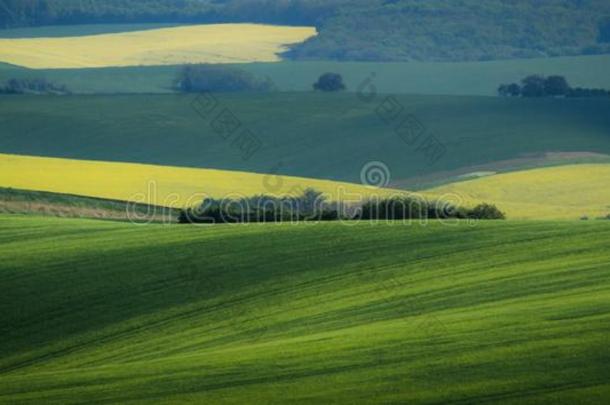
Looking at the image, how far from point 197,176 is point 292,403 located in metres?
28.7

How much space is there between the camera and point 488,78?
80.3m

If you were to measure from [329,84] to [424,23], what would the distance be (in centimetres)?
2953

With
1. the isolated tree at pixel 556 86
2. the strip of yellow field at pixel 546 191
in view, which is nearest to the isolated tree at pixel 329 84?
the isolated tree at pixel 556 86

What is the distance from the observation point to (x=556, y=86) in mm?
70688

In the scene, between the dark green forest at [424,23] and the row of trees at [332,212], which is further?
the dark green forest at [424,23]

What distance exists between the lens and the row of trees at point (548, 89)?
69.8m

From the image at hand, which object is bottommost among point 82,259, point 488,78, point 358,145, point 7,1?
point 82,259

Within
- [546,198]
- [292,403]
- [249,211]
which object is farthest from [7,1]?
[292,403]

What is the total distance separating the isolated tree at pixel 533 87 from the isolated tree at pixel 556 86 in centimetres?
23

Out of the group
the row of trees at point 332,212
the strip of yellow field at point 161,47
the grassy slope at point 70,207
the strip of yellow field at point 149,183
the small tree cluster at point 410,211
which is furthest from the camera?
the strip of yellow field at point 161,47

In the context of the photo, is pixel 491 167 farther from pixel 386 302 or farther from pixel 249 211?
pixel 386 302

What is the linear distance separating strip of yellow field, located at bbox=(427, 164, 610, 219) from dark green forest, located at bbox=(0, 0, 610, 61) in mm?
47665

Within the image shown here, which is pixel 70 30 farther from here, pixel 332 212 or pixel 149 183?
pixel 332 212

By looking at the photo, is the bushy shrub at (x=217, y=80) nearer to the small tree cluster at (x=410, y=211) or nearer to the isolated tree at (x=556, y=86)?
the isolated tree at (x=556, y=86)
